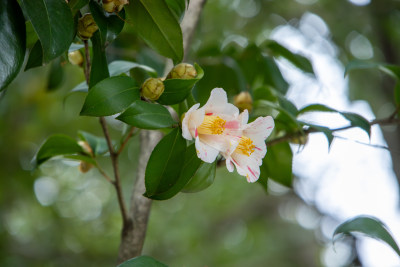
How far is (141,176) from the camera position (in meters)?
0.85

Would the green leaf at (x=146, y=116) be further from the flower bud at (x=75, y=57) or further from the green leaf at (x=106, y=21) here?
the flower bud at (x=75, y=57)

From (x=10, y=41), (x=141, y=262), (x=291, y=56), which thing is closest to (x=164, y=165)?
(x=141, y=262)

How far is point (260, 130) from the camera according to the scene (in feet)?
2.07

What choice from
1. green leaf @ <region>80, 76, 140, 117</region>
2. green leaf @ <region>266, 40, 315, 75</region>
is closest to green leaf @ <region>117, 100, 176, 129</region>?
green leaf @ <region>80, 76, 140, 117</region>

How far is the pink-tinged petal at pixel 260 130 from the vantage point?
628 millimetres

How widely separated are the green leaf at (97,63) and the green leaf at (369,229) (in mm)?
459

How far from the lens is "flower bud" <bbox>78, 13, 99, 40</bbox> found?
61cm

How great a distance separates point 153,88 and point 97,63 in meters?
0.10

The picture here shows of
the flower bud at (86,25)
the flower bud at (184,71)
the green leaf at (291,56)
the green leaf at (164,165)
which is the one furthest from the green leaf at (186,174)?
the green leaf at (291,56)

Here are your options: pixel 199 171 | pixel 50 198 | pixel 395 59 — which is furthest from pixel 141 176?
pixel 50 198

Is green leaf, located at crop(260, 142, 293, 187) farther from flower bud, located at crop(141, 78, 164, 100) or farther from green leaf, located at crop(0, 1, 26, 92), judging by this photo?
green leaf, located at crop(0, 1, 26, 92)

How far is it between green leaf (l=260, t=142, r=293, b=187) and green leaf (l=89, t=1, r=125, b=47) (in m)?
0.43

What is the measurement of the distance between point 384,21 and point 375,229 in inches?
65.2

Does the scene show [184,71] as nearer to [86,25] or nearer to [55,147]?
[86,25]
